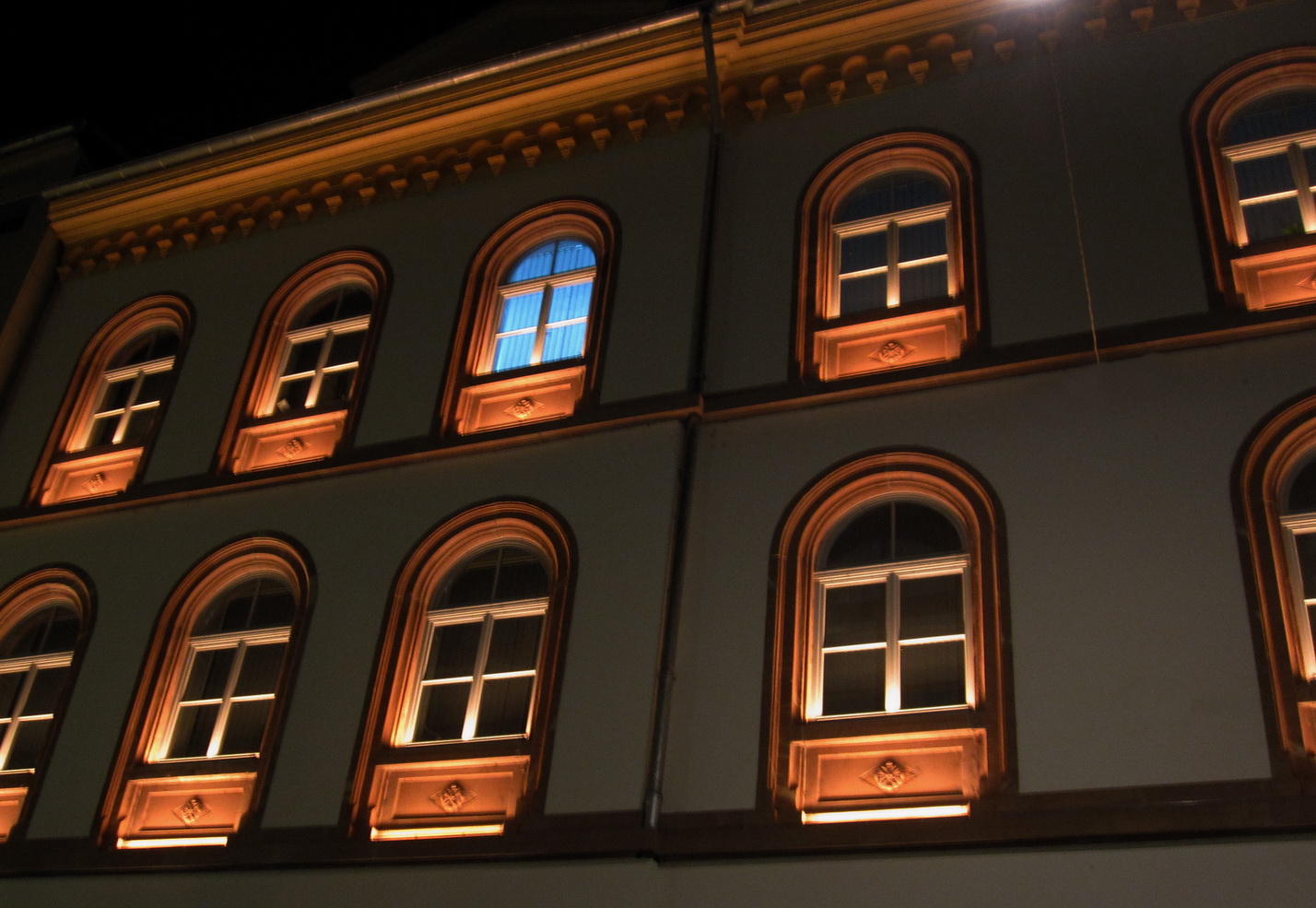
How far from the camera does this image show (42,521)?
43.6 ft

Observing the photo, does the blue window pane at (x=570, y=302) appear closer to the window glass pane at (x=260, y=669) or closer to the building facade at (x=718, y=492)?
the building facade at (x=718, y=492)

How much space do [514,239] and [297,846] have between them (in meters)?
5.91

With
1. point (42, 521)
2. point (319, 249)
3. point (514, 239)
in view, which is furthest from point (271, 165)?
point (42, 521)

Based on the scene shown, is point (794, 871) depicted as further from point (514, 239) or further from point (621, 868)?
point (514, 239)

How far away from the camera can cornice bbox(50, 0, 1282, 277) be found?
39.8 ft

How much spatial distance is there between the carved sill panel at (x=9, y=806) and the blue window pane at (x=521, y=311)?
567 centimetres

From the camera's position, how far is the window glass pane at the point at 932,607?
9.42 m

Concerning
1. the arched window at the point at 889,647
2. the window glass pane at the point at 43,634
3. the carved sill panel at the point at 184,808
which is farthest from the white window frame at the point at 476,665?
the window glass pane at the point at 43,634

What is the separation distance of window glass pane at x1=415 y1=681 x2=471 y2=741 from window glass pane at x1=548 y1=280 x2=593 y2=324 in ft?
11.7

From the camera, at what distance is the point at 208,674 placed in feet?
38.5

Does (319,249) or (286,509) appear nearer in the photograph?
(286,509)

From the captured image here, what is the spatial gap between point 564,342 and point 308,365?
9.44 ft

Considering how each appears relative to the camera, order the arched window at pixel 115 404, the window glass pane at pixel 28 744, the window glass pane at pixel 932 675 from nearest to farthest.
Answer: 1. the window glass pane at pixel 932 675
2. the window glass pane at pixel 28 744
3. the arched window at pixel 115 404

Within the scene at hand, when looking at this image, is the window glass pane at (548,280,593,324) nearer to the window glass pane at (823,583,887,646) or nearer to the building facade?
the building facade
